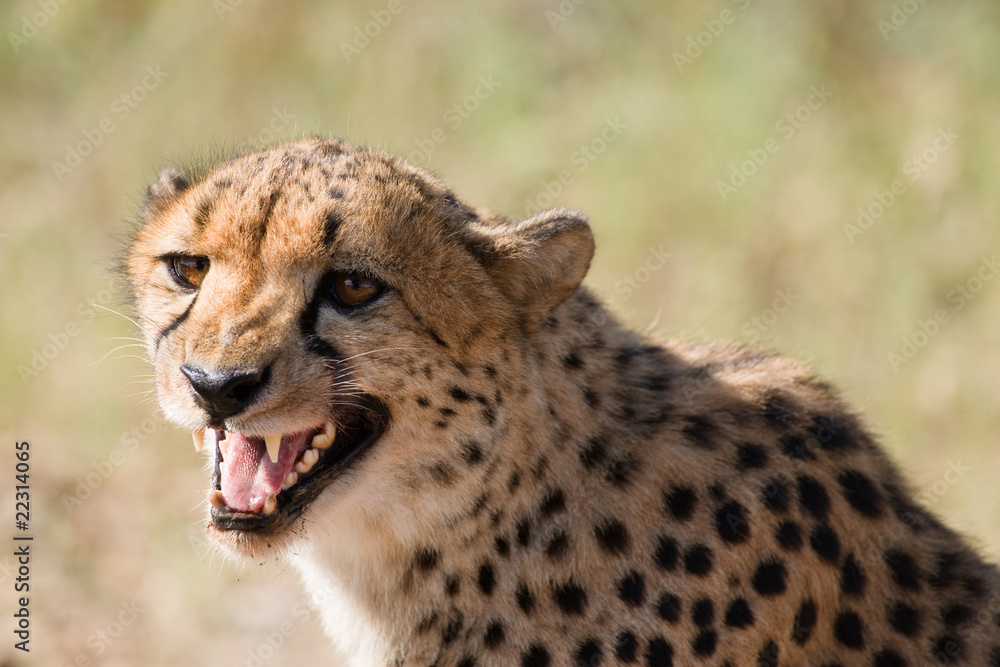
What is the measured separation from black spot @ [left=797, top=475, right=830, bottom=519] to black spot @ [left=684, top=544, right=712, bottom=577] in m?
0.29

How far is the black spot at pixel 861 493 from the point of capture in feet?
9.62

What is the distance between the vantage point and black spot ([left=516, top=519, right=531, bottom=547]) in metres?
2.88

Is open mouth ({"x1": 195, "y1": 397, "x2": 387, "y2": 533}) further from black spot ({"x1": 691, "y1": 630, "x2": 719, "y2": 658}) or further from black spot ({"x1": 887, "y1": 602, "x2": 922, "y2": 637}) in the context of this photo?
black spot ({"x1": 887, "y1": 602, "x2": 922, "y2": 637})

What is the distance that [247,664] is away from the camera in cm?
445

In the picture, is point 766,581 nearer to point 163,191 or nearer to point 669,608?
point 669,608

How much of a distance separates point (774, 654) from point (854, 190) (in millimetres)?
3997

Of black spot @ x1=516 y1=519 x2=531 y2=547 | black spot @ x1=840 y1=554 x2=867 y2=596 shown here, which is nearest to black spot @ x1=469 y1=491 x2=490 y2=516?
black spot @ x1=516 y1=519 x2=531 y2=547

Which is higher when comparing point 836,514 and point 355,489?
point 836,514

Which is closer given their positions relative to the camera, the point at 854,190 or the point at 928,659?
the point at 928,659

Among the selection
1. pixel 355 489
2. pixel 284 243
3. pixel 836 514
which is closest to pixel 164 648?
pixel 355 489

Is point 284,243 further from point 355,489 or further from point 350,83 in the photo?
point 350,83

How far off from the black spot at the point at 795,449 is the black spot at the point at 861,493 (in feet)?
0.34

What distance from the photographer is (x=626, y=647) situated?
2766 mm

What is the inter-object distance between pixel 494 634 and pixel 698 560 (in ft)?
1.79
